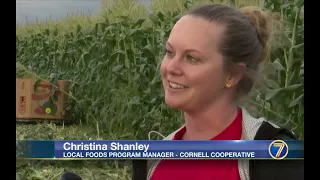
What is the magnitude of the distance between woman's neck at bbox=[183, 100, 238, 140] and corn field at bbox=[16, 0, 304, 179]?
0.34 feet

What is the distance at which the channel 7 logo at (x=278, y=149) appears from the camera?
3.76 metres

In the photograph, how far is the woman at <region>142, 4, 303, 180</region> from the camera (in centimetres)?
370

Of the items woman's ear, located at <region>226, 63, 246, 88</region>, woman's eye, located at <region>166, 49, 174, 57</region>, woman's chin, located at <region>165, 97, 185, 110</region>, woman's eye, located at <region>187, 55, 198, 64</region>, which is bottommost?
woman's chin, located at <region>165, 97, 185, 110</region>

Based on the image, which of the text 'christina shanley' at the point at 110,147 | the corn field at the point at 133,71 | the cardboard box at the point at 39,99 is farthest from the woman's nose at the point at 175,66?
the cardboard box at the point at 39,99

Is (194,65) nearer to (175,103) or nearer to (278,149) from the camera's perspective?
(175,103)

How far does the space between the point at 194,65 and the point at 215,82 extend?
0.19m

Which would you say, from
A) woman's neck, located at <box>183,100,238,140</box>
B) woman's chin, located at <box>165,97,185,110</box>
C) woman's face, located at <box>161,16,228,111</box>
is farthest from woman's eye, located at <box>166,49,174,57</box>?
woman's neck, located at <box>183,100,238,140</box>

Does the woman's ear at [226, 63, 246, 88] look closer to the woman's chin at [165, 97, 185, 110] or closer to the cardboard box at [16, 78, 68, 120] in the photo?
the woman's chin at [165, 97, 185, 110]

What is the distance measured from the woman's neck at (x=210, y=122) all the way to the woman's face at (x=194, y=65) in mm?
82

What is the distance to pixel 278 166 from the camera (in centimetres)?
381

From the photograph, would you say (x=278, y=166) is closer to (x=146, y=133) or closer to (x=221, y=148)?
(x=221, y=148)

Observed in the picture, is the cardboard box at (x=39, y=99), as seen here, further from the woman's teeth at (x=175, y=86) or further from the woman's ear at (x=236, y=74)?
the woman's ear at (x=236, y=74)

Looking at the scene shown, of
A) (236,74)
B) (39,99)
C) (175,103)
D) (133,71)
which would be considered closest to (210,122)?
(175,103)

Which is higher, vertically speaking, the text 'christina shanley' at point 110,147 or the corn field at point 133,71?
the corn field at point 133,71
